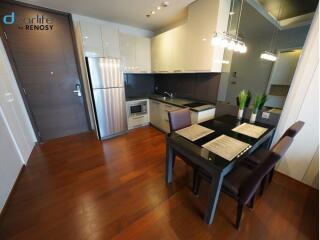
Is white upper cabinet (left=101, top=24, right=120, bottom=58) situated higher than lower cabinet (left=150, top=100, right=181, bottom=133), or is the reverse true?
white upper cabinet (left=101, top=24, right=120, bottom=58)

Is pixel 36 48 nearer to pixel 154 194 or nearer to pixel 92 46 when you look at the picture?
pixel 92 46

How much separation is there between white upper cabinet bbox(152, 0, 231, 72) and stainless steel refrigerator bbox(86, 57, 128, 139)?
119cm

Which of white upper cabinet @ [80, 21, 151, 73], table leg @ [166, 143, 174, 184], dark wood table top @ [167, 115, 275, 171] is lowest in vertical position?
table leg @ [166, 143, 174, 184]

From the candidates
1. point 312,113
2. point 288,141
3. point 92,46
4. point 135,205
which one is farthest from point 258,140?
point 92,46

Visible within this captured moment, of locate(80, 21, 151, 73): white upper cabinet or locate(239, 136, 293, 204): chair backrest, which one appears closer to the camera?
locate(239, 136, 293, 204): chair backrest

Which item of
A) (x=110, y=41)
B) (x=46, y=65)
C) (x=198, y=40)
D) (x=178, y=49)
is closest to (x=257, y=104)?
(x=198, y=40)

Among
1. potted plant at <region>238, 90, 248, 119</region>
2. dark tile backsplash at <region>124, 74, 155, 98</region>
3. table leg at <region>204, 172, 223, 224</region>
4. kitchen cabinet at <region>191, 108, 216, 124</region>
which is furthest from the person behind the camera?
dark tile backsplash at <region>124, 74, 155, 98</region>

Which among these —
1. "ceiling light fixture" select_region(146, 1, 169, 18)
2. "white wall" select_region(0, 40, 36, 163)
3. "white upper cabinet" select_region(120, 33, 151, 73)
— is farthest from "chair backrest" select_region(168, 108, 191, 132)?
"white wall" select_region(0, 40, 36, 163)

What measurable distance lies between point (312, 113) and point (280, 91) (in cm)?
55

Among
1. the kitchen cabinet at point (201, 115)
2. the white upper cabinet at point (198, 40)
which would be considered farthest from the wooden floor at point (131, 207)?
the white upper cabinet at point (198, 40)

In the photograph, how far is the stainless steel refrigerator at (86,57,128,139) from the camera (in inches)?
100

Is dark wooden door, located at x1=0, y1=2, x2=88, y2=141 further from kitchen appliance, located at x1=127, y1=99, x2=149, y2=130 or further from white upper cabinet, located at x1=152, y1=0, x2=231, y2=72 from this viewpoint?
white upper cabinet, located at x1=152, y1=0, x2=231, y2=72

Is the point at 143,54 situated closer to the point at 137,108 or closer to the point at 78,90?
the point at 137,108

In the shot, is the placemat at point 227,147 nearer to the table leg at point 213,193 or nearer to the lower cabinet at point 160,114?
the table leg at point 213,193
